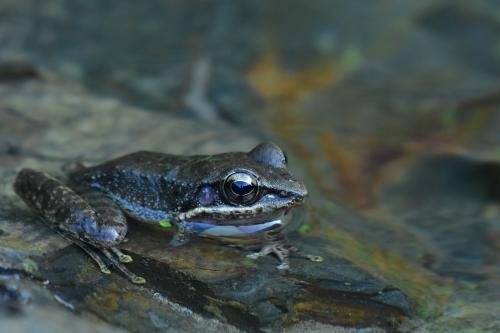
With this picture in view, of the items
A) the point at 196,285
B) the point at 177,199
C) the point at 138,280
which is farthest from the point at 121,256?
the point at 177,199

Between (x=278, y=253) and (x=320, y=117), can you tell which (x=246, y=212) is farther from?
(x=320, y=117)

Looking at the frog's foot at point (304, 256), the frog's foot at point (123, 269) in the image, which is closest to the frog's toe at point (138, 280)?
the frog's foot at point (123, 269)

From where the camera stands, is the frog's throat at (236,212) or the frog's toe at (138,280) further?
the frog's throat at (236,212)

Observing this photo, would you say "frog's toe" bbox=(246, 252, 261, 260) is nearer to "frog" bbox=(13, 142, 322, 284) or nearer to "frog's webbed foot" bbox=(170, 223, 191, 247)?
"frog" bbox=(13, 142, 322, 284)

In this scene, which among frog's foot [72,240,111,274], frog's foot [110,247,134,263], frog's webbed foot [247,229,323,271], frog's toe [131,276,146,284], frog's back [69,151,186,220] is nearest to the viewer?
frog's toe [131,276,146,284]

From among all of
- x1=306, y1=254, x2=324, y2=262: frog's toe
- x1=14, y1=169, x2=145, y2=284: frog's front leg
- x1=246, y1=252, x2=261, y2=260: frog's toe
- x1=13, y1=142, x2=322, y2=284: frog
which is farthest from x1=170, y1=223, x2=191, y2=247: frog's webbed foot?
x1=306, y1=254, x2=324, y2=262: frog's toe

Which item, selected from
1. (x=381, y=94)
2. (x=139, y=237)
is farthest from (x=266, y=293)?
(x=381, y=94)

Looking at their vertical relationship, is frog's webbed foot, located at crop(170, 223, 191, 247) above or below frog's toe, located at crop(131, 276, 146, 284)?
above

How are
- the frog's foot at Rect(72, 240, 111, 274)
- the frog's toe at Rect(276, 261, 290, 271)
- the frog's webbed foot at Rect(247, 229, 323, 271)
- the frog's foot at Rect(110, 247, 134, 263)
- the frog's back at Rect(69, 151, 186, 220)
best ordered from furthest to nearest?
1. the frog's back at Rect(69, 151, 186, 220)
2. the frog's webbed foot at Rect(247, 229, 323, 271)
3. the frog's toe at Rect(276, 261, 290, 271)
4. the frog's foot at Rect(110, 247, 134, 263)
5. the frog's foot at Rect(72, 240, 111, 274)

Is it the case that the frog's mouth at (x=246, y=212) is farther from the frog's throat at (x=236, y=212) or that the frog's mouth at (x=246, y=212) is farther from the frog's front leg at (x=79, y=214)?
the frog's front leg at (x=79, y=214)
